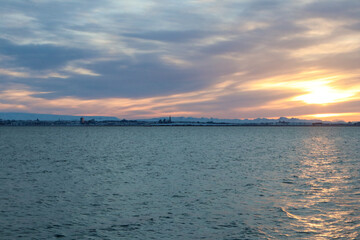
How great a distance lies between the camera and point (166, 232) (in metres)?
18.8

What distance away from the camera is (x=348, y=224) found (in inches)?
787

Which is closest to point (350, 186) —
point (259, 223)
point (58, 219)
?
point (259, 223)

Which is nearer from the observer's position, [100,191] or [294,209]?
[294,209]

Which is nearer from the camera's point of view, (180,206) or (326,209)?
(326,209)

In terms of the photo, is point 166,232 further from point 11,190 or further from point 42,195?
point 11,190

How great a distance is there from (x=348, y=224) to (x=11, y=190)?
89.7 ft

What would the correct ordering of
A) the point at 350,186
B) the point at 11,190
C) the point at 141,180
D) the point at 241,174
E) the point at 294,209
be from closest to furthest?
1. the point at 294,209
2. the point at 11,190
3. the point at 350,186
4. the point at 141,180
5. the point at 241,174

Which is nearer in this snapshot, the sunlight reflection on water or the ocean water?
the ocean water

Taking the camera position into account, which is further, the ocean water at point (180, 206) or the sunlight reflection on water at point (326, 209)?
the sunlight reflection on water at point (326, 209)

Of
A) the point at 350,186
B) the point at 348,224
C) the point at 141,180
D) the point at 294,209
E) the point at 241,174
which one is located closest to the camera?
the point at 348,224

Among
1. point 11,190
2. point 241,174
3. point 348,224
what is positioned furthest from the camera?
point 241,174

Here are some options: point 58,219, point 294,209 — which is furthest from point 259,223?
point 58,219

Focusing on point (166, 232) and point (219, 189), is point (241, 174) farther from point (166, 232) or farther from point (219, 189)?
point (166, 232)

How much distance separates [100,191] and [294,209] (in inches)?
656
